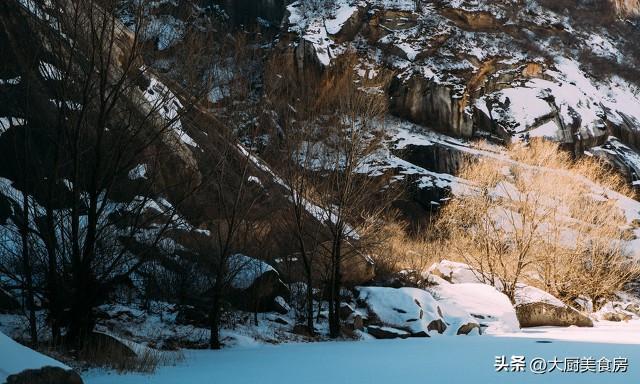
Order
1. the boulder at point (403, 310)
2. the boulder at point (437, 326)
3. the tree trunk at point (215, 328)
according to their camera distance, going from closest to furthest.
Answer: the tree trunk at point (215, 328) → the boulder at point (403, 310) → the boulder at point (437, 326)

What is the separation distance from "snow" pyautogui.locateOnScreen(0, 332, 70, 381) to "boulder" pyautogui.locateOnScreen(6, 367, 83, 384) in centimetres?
4

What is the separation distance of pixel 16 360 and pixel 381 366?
4.05m

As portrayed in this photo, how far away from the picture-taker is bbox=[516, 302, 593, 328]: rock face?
15.9 metres

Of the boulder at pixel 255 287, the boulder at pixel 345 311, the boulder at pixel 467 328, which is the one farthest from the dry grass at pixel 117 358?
the boulder at pixel 467 328

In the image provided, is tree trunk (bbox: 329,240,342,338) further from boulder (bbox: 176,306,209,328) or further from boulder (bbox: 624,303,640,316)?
boulder (bbox: 624,303,640,316)

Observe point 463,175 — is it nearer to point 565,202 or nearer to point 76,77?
point 565,202

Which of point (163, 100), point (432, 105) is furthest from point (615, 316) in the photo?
point (432, 105)

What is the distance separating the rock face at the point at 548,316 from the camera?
52.3ft

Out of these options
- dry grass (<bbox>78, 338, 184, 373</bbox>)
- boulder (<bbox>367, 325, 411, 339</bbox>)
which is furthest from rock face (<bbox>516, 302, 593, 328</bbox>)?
dry grass (<bbox>78, 338, 184, 373</bbox>)

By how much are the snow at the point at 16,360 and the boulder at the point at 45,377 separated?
4cm

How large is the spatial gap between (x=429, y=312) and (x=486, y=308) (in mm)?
2602

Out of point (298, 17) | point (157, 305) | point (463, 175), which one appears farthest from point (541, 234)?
point (298, 17)

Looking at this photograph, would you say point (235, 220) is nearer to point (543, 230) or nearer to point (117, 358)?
point (117, 358)

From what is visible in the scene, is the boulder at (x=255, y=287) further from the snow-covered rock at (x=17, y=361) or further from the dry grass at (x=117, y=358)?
the snow-covered rock at (x=17, y=361)
